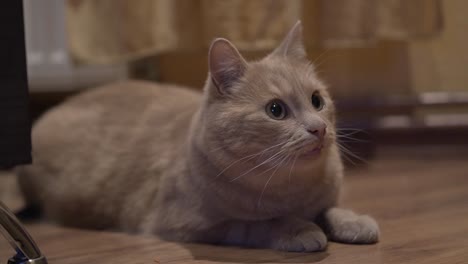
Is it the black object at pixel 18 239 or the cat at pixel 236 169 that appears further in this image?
the cat at pixel 236 169

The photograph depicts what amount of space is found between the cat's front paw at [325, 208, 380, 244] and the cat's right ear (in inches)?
13.6

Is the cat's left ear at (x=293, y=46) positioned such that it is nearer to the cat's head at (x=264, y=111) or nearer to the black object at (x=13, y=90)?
the cat's head at (x=264, y=111)

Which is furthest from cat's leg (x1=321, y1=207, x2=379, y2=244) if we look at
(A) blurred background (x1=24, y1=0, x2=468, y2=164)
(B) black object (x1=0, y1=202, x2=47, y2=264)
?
(A) blurred background (x1=24, y1=0, x2=468, y2=164)

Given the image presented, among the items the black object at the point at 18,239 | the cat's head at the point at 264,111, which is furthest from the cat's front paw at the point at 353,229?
the black object at the point at 18,239

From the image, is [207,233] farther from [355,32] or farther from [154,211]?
[355,32]

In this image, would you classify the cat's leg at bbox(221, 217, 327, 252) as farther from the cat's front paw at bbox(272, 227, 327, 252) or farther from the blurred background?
the blurred background

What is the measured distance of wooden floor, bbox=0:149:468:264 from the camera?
136cm

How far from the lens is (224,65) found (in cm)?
A: 145

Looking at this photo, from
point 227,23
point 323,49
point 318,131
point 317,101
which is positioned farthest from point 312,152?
point 323,49

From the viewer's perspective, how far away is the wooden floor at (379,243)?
1358mm

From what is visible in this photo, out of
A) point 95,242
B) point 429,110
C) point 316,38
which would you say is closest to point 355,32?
point 316,38

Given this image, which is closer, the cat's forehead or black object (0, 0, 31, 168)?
black object (0, 0, 31, 168)

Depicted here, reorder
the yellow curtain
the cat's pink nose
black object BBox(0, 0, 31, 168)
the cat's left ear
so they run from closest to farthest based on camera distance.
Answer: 1. black object BBox(0, 0, 31, 168)
2. the cat's pink nose
3. the cat's left ear
4. the yellow curtain

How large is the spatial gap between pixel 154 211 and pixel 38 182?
1.46 feet
